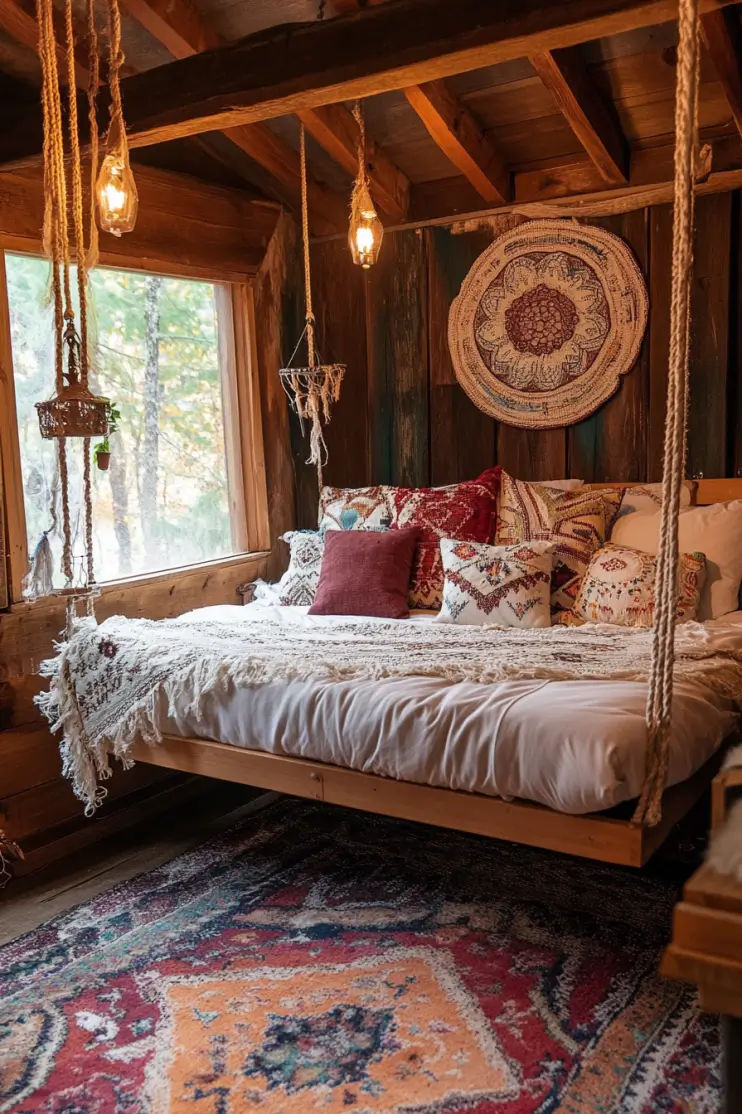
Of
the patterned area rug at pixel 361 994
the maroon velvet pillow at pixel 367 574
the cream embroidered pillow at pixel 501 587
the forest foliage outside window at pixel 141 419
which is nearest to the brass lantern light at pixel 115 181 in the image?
the forest foliage outside window at pixel 141 419

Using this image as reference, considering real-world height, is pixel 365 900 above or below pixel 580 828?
below

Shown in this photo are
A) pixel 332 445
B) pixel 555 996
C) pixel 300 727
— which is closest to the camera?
pixel 555 996

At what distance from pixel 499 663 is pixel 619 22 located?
1.53 meters

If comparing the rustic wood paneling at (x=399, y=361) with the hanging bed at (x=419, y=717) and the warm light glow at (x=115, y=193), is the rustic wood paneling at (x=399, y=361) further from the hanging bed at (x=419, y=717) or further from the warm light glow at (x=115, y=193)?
the warm light glow at (x=115, y=193)

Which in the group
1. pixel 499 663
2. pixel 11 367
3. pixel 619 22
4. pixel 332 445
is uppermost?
pixel 619 22

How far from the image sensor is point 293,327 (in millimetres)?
4301

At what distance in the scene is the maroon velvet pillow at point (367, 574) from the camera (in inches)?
133

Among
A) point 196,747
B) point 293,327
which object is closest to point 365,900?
point 196,747

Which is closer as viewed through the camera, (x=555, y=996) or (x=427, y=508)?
(x=555, y=996)

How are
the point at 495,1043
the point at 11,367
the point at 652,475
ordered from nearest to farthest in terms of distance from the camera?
the point at 495,1043, the point at 11,367, the point at 652,475

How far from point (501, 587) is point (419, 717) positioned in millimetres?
1010

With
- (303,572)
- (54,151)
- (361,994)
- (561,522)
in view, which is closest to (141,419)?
(303,572)

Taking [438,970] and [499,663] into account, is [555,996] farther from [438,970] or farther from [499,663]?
[499,663]

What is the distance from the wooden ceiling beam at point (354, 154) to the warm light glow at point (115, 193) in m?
1.10
